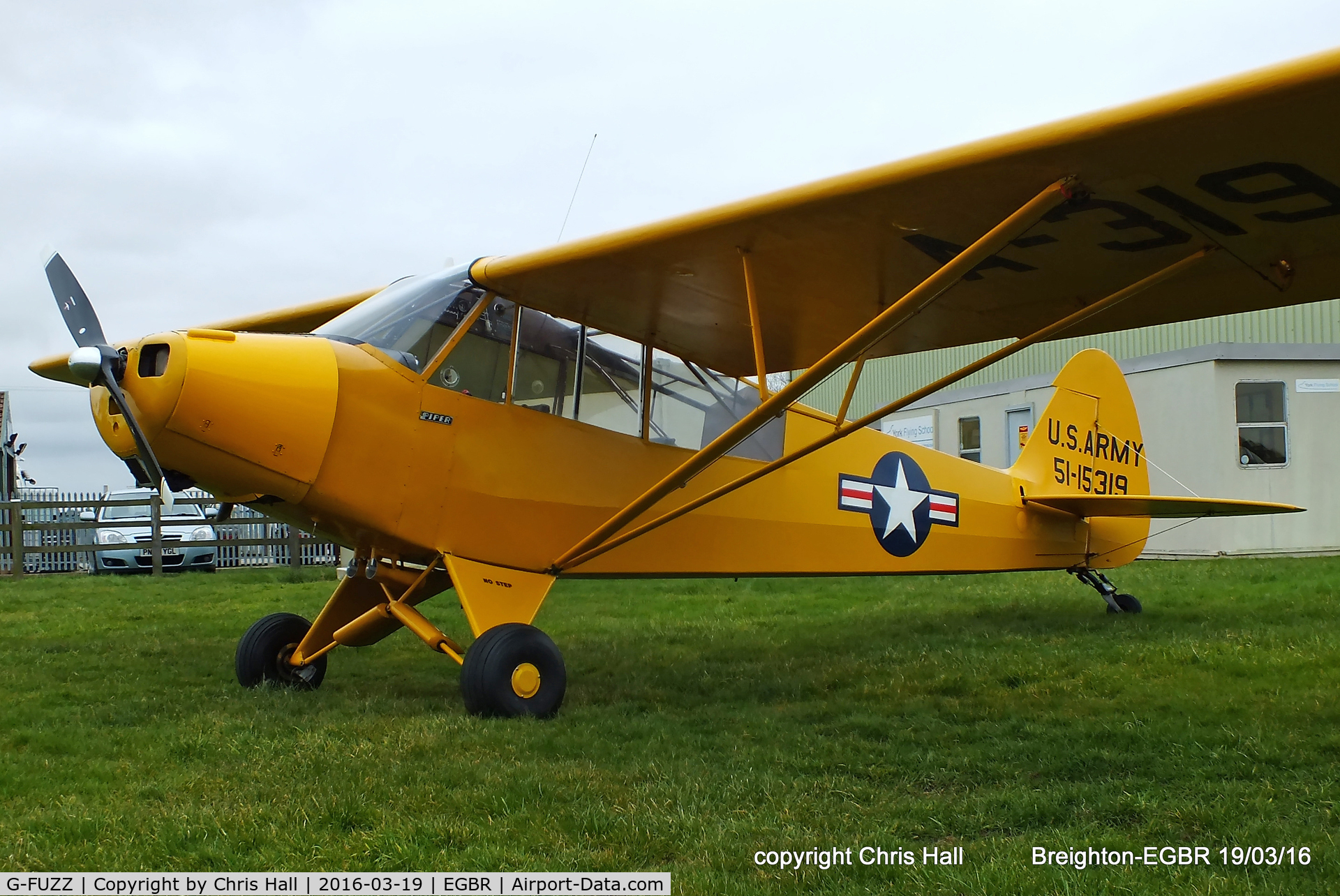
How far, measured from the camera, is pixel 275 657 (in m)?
6.12

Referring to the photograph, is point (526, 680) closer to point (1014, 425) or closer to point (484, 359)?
point (484, 359)

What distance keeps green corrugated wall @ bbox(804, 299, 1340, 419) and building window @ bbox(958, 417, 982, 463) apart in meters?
1.69

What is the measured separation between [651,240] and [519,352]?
3.75 ft

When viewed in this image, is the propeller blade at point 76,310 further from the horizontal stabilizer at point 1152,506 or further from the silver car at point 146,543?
the silver car at point 146,543

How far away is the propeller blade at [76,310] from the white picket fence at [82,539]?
28.0 ft

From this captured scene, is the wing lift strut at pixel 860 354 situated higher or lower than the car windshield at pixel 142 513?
higher

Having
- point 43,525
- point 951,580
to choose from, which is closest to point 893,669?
point 951,580

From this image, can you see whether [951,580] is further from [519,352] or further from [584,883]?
[584,883]

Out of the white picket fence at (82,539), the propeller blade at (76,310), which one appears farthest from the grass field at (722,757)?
the white picket fence at (82,539)

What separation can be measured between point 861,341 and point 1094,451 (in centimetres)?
609

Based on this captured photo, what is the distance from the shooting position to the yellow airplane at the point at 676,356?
14.6 feet

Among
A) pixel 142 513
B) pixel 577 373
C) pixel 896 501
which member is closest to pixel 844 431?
pixel 577 373


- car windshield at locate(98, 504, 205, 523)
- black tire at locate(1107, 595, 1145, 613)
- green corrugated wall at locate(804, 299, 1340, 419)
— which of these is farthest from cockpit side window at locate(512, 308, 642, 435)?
car windshield at locate(98, 504, 205, 523)

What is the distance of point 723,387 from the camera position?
704cm
